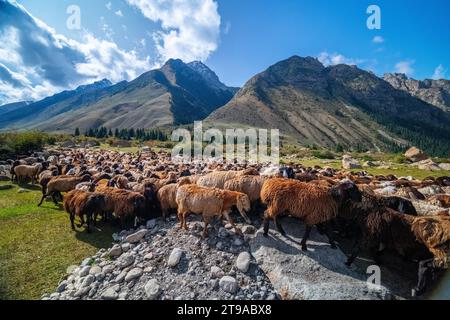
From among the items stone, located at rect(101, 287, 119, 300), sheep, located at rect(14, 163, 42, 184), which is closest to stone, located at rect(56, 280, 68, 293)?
stone, located at rect(101, 287, 119, 300)

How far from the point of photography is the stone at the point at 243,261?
318 inches

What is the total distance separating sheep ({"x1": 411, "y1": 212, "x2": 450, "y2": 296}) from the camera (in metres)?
7.04

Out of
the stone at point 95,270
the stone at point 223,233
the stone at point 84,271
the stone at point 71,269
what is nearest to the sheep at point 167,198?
the stone at point 223,233

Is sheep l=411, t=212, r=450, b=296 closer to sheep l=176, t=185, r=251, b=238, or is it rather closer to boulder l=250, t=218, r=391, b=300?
boulder l=250, t=218, r=391, b=300

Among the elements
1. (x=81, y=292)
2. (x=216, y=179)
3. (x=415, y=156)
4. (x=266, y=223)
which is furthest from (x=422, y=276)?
(x=415, y=156)

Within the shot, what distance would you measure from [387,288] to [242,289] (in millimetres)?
3746

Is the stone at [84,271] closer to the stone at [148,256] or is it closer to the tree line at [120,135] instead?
the stone at [148,256]

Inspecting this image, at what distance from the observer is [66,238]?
1166 cm

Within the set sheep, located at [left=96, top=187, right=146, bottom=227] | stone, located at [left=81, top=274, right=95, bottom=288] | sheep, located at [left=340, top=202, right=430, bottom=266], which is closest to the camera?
sheep, located at [left=340, top=202, right=430, bottom=266]

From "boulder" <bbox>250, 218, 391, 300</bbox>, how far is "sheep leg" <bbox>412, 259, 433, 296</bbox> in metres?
0.83

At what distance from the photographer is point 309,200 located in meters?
8.66

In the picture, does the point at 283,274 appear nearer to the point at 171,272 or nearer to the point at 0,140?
the point at 171,272

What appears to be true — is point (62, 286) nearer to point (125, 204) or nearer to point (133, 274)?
point (133, 274)
